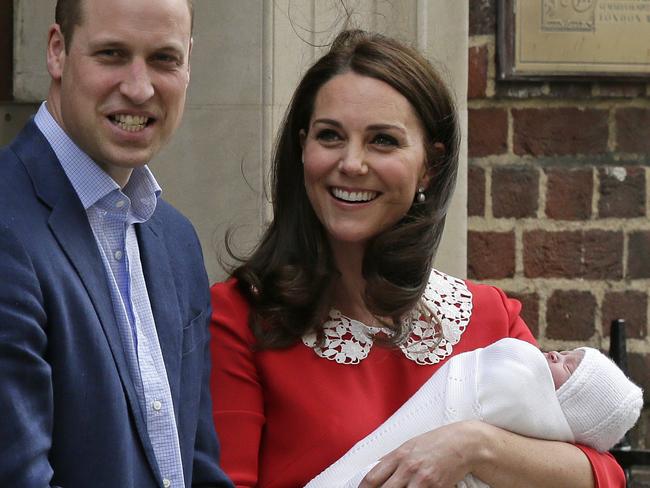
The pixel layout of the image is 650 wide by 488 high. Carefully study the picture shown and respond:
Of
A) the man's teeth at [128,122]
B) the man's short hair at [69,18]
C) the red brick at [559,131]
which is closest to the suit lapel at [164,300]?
the man's teeth at [128,122]

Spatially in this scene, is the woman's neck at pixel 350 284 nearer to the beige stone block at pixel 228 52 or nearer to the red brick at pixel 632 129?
the beige stone block at pixel 228 52

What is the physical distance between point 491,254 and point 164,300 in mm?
1859

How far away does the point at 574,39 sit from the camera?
4203 millimetres

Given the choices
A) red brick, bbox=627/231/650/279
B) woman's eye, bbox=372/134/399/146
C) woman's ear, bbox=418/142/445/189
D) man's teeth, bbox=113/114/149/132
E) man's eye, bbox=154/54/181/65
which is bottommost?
red brick, bbox=627/231/650/279

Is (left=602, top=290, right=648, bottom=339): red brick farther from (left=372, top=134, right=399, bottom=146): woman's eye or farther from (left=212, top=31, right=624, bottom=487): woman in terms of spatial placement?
(left=372, top=134, right=399, bottom=146): woman's eye

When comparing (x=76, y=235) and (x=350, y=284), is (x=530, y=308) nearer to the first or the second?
(x=350, y=284)

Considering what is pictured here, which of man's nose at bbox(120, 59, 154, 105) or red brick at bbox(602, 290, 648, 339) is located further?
red brick at bbox(602, 290, 648, 339)

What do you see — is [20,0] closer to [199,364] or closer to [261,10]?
[261,10]

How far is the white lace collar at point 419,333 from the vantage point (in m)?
3.04

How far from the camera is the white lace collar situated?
3043mm

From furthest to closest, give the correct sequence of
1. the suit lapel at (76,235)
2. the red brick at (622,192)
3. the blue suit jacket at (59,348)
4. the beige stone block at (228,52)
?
the red brick at (622,192) → the beige stone block at (228,52) → the suit lapel at (76,235) → the blue suit jacket at (59,348)

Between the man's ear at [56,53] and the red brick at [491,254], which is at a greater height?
the man's ear at [56,53]

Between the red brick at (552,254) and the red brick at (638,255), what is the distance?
0.50 feet

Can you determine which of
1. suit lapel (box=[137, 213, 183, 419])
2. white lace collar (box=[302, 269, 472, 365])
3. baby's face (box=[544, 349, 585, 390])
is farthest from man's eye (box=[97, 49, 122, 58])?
baby's face (box=[544, 349, 585, 390])
